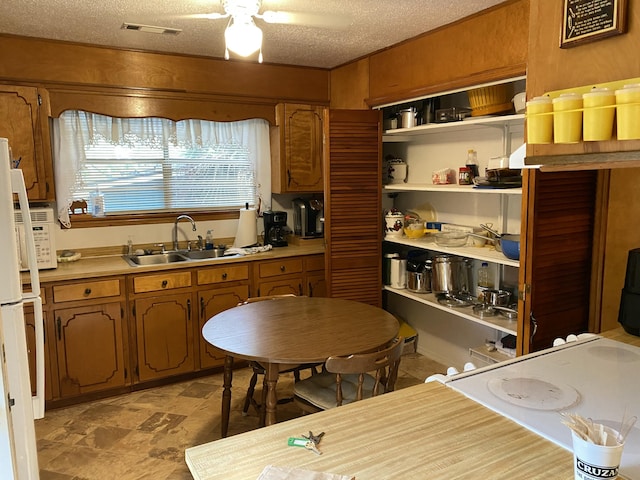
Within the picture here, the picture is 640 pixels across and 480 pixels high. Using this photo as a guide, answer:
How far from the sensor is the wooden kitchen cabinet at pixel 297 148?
13.4ft

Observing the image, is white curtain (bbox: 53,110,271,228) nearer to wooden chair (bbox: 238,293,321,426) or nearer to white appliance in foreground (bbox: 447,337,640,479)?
wooden chair (bbox: 238,293,321,426)

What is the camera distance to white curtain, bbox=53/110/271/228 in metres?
3.57

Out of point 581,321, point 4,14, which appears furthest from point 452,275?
point 4,14

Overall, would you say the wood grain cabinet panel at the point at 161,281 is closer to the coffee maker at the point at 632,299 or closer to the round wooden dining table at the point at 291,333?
the round wooden dining table at the point at 291,333

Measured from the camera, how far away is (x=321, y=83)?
4.23 m

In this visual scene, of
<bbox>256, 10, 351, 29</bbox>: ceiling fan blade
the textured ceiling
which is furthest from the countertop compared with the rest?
<bbox>256, 10, 351, 29</bbox>: ceiling fan blade

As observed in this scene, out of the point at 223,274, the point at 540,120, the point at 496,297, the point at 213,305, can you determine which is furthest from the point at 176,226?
the point at 540,120

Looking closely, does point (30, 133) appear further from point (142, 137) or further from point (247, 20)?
point (247, 20)

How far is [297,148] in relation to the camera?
413 centimetres

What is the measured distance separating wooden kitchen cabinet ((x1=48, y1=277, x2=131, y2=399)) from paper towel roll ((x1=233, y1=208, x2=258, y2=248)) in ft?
3.43

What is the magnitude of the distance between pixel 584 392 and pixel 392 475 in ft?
2.35

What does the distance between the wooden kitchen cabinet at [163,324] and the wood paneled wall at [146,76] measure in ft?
4.25

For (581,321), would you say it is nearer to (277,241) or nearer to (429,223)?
(429,223)

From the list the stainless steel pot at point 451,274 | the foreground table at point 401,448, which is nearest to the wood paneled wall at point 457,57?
the stainless steel pot at point 451,274
